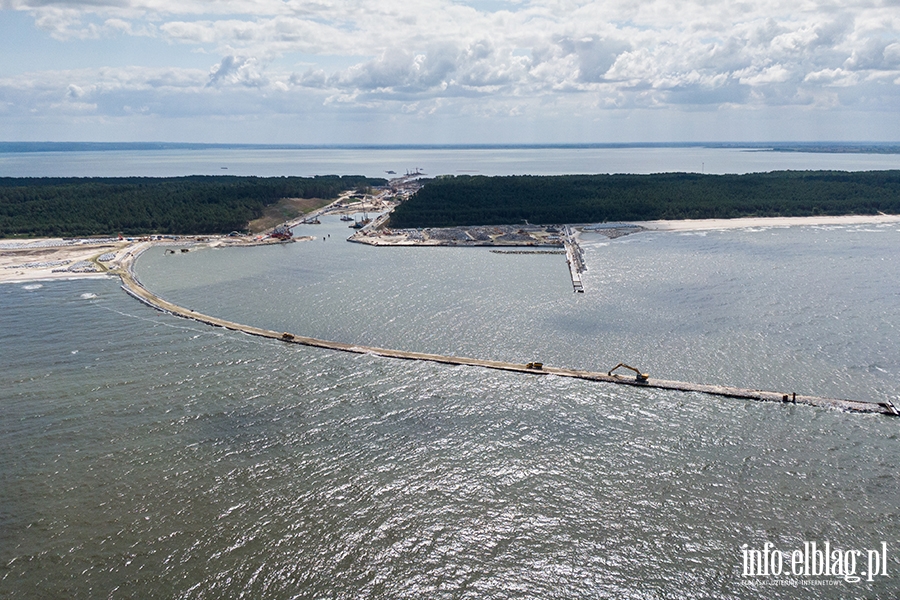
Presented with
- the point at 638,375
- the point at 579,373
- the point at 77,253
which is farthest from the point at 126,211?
the point at 638,375

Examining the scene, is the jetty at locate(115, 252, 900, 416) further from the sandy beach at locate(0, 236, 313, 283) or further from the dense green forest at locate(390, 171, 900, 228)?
the dense green forest at locate(390, 171, 900, 228)

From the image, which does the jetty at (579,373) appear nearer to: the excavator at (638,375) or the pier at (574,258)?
the excavator at (638,375)

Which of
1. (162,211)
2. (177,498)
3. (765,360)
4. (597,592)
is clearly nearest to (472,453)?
(597,592)

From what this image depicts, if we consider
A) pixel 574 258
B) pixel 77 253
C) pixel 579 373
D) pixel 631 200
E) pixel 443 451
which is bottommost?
pixel 443 451

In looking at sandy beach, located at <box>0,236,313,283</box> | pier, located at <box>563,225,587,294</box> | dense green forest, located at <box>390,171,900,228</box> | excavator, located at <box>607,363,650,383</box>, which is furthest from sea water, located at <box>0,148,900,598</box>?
dense green forest, located at <box>390,171,900,228</box>

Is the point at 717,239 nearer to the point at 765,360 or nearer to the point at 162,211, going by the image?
the point at 765,360

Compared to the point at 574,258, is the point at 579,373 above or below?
below

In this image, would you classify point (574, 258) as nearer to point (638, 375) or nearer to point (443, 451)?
point (638, 375)
